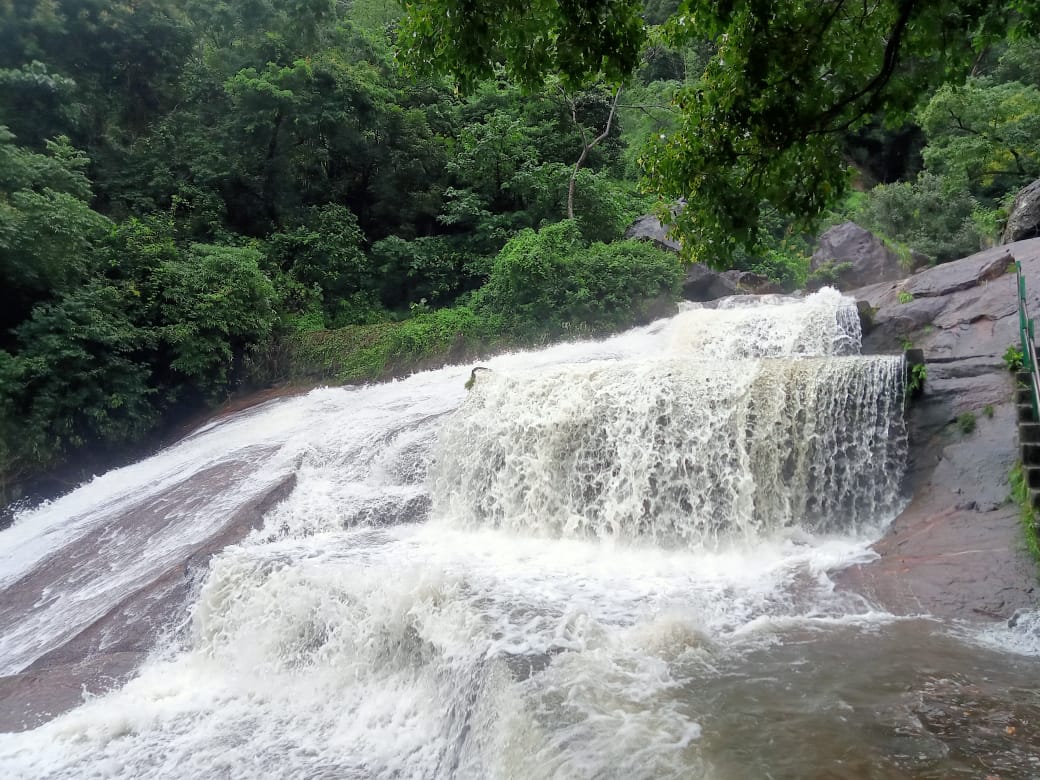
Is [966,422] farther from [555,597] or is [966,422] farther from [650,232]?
[650,232]

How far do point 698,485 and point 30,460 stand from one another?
469 inches

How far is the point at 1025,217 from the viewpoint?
1202 cm

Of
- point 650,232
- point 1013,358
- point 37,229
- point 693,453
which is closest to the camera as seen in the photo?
point 1013,358

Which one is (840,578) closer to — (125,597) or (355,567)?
(355,567)

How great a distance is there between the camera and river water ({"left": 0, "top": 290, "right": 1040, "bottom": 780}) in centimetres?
422

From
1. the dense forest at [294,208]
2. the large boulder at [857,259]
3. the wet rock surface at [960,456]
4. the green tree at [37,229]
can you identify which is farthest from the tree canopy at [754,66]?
the large boulder at [857,259]

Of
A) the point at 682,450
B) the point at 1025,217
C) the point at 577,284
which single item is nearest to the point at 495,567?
the point at 682,450

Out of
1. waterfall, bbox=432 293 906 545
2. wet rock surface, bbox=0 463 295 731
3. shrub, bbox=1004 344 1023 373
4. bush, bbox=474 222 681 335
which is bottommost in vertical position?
wet rock surface, bbox=0 463 295 731

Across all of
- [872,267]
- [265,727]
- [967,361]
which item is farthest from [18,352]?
[872,267]

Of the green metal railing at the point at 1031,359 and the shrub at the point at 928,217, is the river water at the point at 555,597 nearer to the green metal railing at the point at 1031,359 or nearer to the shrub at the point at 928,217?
the green metal railing at the point at 1031,359

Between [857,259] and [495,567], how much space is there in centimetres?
1295

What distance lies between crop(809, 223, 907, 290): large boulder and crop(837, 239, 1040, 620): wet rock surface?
17.7 ft

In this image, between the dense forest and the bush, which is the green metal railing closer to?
the dense forest

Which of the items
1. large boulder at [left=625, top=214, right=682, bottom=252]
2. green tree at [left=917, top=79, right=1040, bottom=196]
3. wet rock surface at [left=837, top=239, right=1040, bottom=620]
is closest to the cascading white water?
wet rock surface at [left=837, top=239, right=1040, bottom=620]
